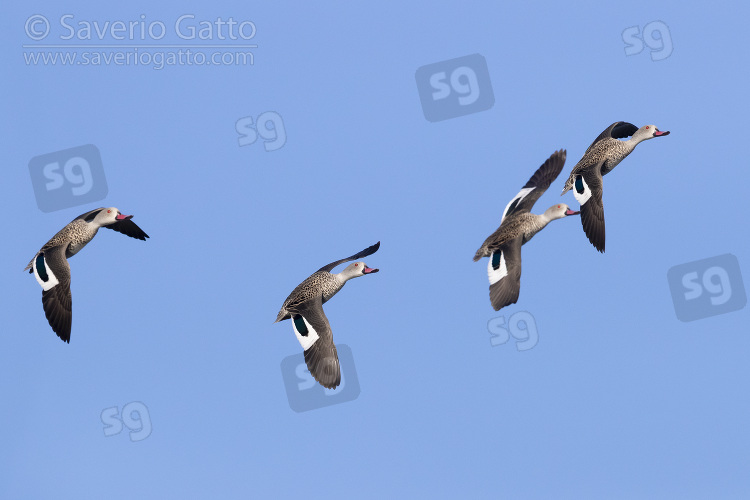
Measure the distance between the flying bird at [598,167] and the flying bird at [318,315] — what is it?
4575mm

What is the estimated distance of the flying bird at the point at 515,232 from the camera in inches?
1184

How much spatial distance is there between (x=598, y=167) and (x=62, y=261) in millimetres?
11350

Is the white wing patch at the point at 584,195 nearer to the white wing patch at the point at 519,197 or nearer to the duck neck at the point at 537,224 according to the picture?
the duck neck at the point at 537,224

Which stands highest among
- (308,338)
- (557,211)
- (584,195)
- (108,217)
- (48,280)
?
(108,217)

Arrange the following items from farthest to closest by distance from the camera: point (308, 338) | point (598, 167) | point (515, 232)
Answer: point (598, 167)
point (515, 232)
point (308, 338)

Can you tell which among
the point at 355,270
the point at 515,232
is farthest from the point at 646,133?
the point at 355,270

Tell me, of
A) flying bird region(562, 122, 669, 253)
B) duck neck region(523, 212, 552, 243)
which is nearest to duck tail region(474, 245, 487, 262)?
duck neck region(523, 212, 552, 243)

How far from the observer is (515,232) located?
1257 inches

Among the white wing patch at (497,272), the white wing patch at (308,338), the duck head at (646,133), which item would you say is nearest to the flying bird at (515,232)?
the white wing patch at (497,272)

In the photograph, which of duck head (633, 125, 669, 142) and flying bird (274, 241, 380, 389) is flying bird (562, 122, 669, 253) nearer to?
duck head (633, 125, 669, 142)

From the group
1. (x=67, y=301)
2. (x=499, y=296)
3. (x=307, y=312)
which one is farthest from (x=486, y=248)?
(x=67, y=301)

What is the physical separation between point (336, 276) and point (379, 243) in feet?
6.17

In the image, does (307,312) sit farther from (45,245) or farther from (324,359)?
→ (45,245)

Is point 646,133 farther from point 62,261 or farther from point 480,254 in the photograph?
point 62,261
